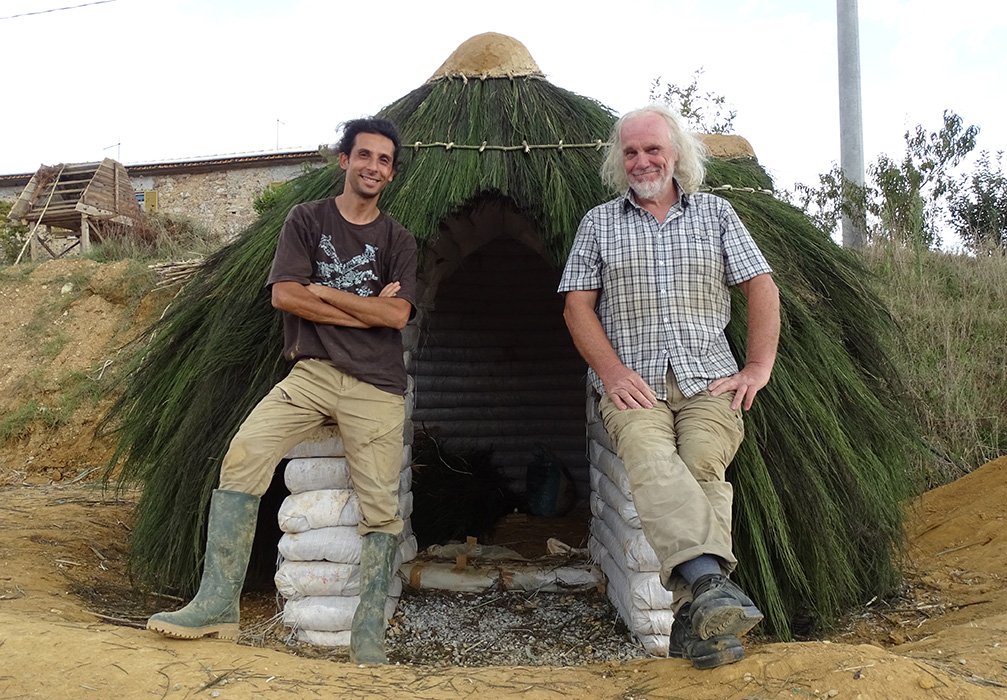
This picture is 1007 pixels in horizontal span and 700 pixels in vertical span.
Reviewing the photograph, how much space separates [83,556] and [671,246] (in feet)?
12.0

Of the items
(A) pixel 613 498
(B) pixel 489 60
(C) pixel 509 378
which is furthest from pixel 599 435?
(C) pixel 509 378

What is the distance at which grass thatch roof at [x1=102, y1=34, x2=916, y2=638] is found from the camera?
3463mm

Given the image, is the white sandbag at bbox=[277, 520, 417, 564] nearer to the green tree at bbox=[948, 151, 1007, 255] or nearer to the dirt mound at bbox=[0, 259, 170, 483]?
the dirt mound at bbox=[0, 259, 170, 483]

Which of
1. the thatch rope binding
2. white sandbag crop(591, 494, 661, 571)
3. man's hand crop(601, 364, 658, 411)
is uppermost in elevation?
the thatch rope binding

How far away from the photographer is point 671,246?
9.77 feet

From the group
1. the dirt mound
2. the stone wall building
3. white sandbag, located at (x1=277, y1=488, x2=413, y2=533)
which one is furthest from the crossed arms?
the stone wall building

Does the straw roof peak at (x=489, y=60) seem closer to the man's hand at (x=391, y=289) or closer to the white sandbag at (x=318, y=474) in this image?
the man's hand at (x=391, y=289)

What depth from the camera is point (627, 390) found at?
2791 millimetres

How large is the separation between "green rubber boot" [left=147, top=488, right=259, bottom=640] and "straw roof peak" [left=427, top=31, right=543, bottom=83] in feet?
8.79

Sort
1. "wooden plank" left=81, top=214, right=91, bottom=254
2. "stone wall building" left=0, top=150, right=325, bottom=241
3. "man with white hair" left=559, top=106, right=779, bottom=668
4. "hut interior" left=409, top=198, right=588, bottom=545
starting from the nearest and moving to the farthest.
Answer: "man with white hair" left=559, top=106, right=779, bottom=668 < "hut interior" left=409, top=198, right=588, bottom=545 < "wooden plank" left=81, top=214, right=91, bottom=254 < "stone wall building" left=0, top=150, right=325, bottom=241

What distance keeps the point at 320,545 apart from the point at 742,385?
175cm

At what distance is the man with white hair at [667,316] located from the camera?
2656 millimetres

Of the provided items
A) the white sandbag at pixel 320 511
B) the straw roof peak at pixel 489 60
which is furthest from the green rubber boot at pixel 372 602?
the straw roof peak at pixel 489 60

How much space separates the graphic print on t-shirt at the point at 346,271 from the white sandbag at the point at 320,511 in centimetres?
84
